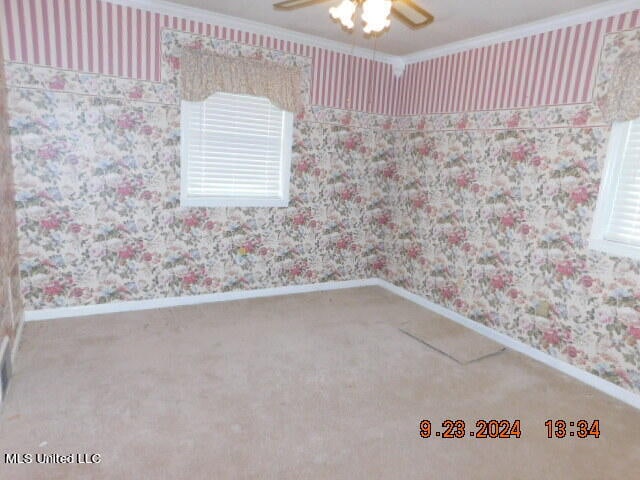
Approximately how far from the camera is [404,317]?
412cm

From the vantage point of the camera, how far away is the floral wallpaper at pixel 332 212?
3107 mm

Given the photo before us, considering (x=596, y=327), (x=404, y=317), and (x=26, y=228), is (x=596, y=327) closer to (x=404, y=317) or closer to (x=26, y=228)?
(x=404, y=317)

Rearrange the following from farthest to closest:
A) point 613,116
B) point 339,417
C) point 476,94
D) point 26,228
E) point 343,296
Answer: point 343,296, point 476,94, point 26,228, point 613,116, point 339,417

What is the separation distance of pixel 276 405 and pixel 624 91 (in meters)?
2.96

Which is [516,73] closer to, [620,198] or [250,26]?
[620,198]

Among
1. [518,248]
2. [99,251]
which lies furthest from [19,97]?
[518,248]

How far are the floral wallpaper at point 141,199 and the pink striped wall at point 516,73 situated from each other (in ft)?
2.11

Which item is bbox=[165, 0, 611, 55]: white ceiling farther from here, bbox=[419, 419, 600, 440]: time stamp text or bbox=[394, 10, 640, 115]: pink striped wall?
bbox=[419, 419, 600, 440]: time stamp text

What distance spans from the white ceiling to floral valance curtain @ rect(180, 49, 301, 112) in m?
0.36

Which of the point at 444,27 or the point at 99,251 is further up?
the point at 444,27

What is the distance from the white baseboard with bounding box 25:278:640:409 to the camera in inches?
119

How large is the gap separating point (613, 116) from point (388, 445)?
2.52 m

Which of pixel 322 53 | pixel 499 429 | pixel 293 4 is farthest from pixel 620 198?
pixel 322 53

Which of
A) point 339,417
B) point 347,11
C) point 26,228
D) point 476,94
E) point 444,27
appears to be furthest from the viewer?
point 476,94
